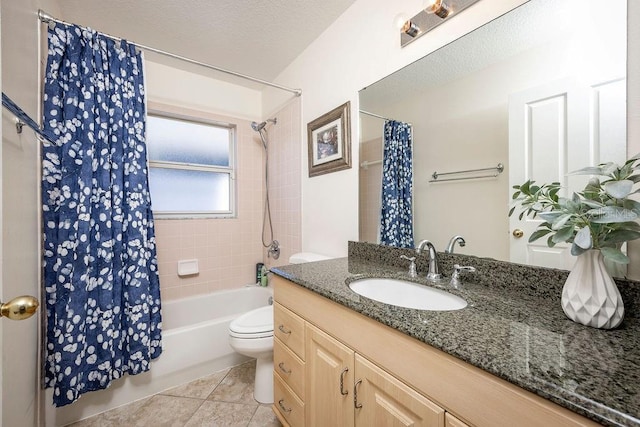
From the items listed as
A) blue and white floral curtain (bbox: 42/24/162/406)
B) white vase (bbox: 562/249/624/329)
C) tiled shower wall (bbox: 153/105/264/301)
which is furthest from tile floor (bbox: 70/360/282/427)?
white vase (bbox: 562/249/624/329)

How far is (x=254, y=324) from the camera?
1.73 metres

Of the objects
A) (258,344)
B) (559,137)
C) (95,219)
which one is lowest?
(258,344)

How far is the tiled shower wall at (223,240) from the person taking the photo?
230 centimetres

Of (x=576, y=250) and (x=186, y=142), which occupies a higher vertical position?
(x=186, y=142)

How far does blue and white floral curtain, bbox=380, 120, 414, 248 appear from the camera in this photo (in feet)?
4.54

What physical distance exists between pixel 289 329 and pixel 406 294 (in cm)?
55

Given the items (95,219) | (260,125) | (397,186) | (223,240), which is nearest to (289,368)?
(397,186)

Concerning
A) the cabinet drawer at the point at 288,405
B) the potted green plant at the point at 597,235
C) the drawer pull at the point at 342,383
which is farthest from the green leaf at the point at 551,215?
the cabinet drawer at the point at 288,405

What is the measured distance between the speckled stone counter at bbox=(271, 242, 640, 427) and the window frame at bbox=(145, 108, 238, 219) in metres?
1.71

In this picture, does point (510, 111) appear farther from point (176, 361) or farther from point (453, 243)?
point (176, 361)

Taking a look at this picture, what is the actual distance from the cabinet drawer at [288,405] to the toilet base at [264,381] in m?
0.34

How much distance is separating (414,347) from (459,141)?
90cm

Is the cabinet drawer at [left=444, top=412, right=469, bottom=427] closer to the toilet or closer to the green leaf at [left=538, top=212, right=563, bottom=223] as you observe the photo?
the green leaf at [left=538, top=212, right=563, bottom=223]

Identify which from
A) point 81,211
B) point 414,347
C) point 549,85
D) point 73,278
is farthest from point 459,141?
point 73,278
